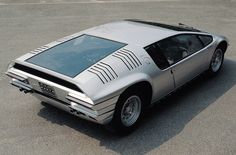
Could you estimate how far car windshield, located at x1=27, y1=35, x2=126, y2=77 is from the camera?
4.91 metres

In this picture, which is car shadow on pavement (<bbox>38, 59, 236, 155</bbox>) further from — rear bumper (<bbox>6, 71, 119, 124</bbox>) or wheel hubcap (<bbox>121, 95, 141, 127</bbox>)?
rear bumper (<bbox>6, 71, 119, 124</bbox>)

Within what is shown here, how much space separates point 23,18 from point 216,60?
694 cm

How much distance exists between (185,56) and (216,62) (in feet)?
4.77

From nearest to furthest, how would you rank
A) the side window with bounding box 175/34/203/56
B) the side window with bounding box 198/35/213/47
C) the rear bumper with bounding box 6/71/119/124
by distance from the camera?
1. the rear bumper with bounding box 6/71/119/124
2. the side window with bounding box 175/34/203/56
3. the side window with bounding box 198/35/213/47

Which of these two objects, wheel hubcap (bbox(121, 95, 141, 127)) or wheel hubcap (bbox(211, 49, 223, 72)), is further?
Answer: wheel hubcap (bbox(211, 49, 223, 72))

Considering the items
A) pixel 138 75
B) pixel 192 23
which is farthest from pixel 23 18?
pixel 138 75

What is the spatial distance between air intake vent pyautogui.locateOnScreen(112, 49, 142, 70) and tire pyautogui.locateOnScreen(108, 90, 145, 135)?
38 cm

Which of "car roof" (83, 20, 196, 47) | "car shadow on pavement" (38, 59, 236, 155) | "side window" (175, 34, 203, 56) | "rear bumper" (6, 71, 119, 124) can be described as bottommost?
"car shadow on pavement" (38, 59, 236, 155)

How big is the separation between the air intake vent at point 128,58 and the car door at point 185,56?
63cm

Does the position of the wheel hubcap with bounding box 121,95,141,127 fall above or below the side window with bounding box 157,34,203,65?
below

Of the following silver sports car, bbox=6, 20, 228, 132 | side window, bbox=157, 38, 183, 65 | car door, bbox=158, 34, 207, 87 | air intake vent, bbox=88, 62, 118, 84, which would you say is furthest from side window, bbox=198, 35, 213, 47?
air intake vent, bbox=88, 62, 118, 84

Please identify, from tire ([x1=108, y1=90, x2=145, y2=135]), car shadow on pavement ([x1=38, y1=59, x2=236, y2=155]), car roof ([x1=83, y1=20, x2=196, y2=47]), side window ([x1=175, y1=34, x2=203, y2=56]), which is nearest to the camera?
tire ([x1=108, y1=90, x2=145, y2=135])

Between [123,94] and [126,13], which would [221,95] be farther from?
[126,13]

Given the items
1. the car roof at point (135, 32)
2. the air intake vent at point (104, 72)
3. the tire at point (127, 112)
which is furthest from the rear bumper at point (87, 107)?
the car roof at point (135, 32)
